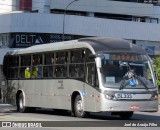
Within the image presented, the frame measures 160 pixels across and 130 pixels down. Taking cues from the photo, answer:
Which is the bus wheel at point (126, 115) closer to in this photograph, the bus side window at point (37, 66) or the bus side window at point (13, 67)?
the bus side window at point (37, 66)

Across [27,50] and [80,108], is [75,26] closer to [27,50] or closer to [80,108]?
[27,50]

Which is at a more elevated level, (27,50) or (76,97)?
(27,50)

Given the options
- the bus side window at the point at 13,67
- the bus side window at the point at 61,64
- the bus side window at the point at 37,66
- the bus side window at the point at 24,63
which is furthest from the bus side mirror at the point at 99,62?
Result: the bus side window at the point at 13,67

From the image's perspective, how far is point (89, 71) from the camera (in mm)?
20906

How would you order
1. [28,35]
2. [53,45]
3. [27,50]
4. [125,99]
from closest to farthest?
[125,99] < [53,45] < [27,50] < [28,35]

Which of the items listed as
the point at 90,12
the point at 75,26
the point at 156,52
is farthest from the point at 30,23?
the point at 156,52

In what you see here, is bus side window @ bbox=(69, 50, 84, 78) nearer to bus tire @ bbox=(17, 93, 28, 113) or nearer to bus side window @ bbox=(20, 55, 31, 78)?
bus side window @ bbox=(20, 55, 31, 78)

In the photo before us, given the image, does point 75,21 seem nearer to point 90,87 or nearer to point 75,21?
point 75,21

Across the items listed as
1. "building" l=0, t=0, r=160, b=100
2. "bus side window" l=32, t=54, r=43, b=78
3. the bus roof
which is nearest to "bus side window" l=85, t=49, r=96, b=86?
Result: the bus roof

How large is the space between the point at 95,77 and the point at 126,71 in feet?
3.95

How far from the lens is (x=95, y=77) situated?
2034 centimetres

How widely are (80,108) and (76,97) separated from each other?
2.27ft

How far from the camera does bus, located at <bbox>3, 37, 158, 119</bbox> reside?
1985cm

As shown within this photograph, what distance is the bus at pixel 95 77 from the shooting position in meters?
19.8
